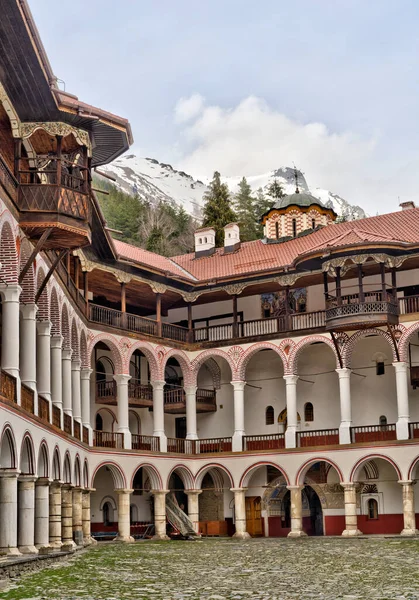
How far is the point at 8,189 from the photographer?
20.0m

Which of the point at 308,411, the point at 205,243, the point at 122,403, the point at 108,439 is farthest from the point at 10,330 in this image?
the point at 205,243

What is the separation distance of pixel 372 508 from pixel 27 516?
18.6 metres

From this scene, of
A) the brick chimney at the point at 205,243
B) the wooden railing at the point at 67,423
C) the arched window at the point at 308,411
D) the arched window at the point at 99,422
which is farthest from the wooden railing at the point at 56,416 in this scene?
the brick chimney at the point at 205,243

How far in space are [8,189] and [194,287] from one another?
65.3 ft

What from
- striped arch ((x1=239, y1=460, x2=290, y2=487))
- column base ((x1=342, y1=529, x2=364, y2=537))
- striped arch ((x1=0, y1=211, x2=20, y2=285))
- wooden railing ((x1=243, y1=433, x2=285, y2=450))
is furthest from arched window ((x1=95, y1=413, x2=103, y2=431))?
striped arch ((x1=0, y1=211, x2=20, y2=285))

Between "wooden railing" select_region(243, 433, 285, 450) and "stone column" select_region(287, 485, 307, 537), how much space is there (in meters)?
1.64

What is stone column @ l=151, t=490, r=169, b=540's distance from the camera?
36.3 metres

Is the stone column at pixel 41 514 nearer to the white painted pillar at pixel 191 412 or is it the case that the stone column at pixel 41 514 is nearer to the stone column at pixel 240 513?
the stone column at pixel 240 513

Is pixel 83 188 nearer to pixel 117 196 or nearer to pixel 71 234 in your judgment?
pixel 71 234

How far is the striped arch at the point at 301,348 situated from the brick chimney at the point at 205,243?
8.11m

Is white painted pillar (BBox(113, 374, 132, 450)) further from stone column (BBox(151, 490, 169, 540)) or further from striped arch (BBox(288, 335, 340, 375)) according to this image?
striped arch (BBox(288, 335, 340, 375))

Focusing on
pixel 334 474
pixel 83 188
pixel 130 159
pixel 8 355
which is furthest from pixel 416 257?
pixel 130 159

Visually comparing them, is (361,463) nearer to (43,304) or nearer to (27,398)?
(43,304)

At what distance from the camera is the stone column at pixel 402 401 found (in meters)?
34.3
